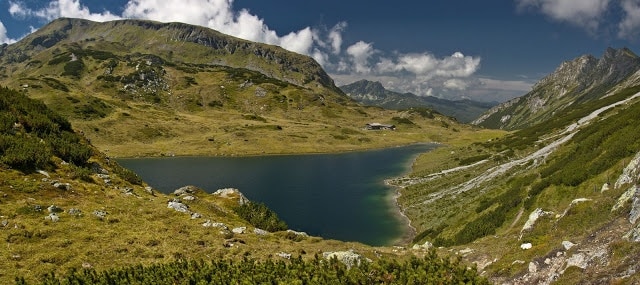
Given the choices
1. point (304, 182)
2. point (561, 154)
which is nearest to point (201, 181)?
point (304, 182)

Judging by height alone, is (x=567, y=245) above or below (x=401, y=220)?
above

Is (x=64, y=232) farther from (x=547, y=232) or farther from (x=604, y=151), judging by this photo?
(x=604, y=151)

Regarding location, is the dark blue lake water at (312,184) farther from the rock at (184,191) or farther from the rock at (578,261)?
the rock at (578,261)

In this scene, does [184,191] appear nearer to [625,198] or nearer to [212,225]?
[212,225]

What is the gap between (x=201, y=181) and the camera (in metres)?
134

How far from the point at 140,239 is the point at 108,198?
1116 centimetres

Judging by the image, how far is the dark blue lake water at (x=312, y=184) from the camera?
83.4 metres

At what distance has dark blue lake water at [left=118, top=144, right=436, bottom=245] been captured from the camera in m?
83.4

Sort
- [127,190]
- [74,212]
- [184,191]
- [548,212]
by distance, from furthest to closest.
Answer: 1. [184,191]
2. [127,190]
3. [548,212]
4. [74,212]

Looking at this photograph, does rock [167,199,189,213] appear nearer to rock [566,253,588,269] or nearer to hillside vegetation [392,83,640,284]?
hillside vegetation [392,83,640,284]

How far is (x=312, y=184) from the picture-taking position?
130 metres

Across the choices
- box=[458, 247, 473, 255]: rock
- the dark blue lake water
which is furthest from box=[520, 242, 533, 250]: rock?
the dark blue lake water

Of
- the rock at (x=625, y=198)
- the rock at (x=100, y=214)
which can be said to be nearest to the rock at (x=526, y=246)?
the rock at (x=625, y=198)

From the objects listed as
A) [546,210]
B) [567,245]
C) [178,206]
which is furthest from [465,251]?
[178,206]
